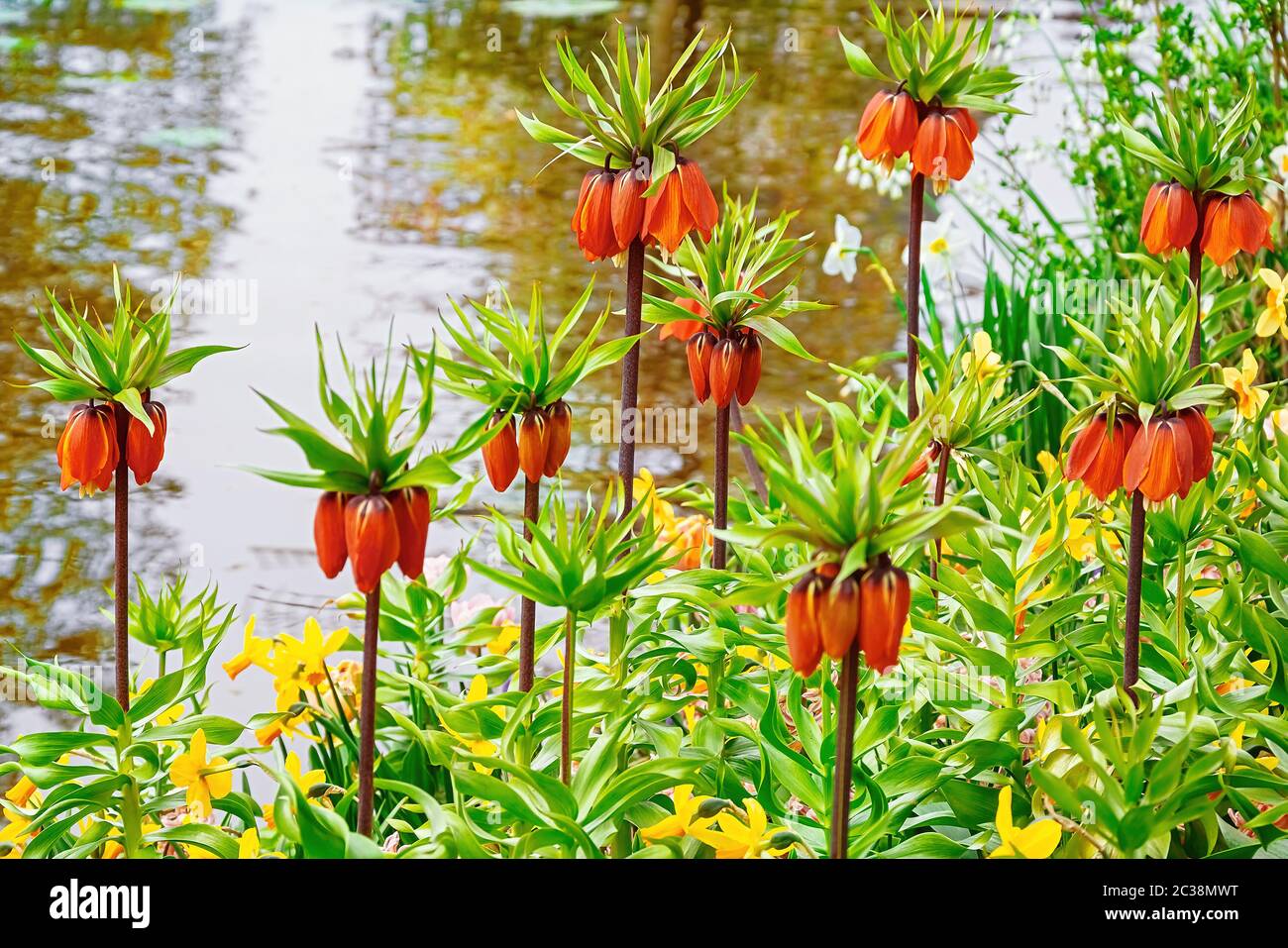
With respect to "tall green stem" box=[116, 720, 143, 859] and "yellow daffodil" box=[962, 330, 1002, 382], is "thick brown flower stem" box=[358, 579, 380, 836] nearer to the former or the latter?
"tall green stem" box=[116, 720, 143, 859]

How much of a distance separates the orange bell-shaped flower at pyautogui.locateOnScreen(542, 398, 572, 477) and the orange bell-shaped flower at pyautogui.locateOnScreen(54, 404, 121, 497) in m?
0.41

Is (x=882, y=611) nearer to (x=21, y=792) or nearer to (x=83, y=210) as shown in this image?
(x=21, y=792)

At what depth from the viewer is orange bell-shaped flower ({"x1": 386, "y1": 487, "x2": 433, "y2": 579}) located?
987mm

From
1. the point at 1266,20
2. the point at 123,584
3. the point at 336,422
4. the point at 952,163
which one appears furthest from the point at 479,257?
the point at 336,422

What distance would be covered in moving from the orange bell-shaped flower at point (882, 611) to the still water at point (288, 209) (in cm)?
134

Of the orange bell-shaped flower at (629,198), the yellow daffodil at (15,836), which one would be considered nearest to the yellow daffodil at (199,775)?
the yellow daffodil at (15,836)

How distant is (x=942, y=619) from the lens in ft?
5.38

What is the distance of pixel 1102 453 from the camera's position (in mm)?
1321

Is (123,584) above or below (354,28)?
below

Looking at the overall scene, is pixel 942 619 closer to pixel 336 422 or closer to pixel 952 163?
pixel 952 163

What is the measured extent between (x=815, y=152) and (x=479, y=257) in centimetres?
184

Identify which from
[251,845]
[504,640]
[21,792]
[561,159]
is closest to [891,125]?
[504,640]

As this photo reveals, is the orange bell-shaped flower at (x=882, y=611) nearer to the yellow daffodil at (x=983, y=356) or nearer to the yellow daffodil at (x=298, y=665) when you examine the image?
the yellow daffodil at (x=298, y=665)

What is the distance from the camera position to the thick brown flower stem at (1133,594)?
133 centimetres
